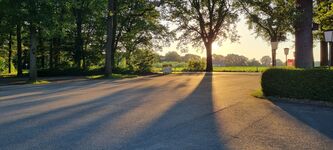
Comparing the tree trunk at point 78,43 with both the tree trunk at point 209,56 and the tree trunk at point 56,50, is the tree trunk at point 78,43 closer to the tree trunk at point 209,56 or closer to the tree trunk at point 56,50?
the tree trunk at point 56,50

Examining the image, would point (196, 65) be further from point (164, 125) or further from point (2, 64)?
point (164, 125)

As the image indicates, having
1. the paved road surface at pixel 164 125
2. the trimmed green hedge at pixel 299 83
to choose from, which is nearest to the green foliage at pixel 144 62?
the trimmed green hedge at pixel 299 83

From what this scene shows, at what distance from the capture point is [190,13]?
4581 cm

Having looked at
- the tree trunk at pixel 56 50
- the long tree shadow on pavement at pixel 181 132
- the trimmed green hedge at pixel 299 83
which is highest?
the tree trunk at pixel 56 50

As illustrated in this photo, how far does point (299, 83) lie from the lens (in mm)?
12164

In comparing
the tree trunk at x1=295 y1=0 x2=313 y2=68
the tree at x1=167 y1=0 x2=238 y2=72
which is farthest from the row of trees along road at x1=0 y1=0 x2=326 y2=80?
the tree trunk at x1=295 y1=0 x2=313 y2=68

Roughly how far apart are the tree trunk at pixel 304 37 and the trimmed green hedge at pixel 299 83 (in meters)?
2.81

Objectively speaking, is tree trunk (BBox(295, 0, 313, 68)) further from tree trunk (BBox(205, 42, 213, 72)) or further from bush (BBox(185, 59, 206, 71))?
bush (BBox(185, 59, 206, 71))

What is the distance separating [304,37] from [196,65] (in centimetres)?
3344

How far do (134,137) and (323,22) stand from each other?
22.1 m

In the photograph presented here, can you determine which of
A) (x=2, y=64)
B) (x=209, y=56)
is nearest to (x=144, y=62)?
(x=209, y=56)

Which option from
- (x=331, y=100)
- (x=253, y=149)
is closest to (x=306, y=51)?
(x=331, y=100)

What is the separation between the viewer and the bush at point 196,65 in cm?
4800

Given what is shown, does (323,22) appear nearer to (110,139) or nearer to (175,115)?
(175,115)
